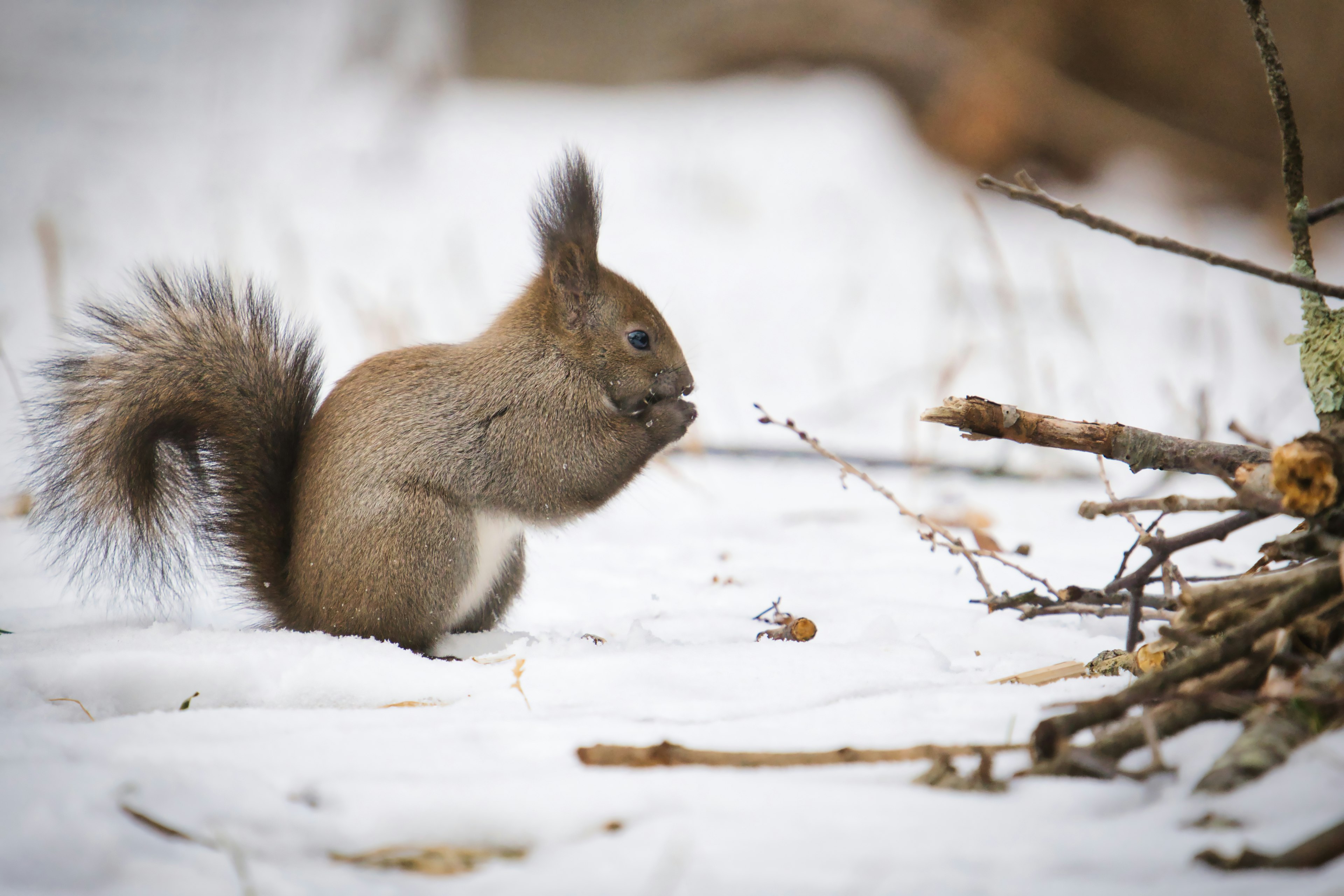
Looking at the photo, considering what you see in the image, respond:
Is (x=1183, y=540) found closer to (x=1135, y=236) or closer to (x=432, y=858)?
(x=1135, y=236)

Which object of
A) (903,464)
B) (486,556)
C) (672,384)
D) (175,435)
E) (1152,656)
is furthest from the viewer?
(903,464)

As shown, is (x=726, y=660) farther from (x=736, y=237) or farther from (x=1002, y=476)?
(x=736, y=237)

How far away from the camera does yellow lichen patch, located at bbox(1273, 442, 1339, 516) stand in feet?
3.23

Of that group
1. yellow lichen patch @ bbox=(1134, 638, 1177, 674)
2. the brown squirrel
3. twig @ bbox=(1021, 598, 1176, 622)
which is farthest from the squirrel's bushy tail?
yellow lichen patch @ bbox=(1134, 638, 1177, 674)

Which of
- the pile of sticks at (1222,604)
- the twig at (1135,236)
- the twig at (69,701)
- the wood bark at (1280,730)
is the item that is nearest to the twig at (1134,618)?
the pile of sticks at (1222,604)

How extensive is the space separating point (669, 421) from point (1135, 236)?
1196 mm

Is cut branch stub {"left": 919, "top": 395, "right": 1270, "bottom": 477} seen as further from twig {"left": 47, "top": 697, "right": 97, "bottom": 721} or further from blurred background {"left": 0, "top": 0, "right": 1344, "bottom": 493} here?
blurred background {"left": 0, "top": 0, "right": 1344, "bottom": 493}

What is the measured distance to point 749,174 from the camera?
264 inches

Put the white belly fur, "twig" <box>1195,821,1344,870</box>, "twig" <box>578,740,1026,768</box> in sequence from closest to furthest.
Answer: "twig" <box>1195,821,1344,870</box>
"twig" <box>578,740,1026,768</box>
the white belly fur

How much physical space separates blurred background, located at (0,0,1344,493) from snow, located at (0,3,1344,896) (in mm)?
38

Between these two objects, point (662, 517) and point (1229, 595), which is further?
point (662, 517)

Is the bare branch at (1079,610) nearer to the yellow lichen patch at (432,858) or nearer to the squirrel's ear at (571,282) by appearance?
the yellow lichen patch at (432,858)

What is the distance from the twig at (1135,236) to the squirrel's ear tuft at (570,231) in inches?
48.6

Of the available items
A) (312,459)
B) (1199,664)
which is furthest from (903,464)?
(1199,664)
